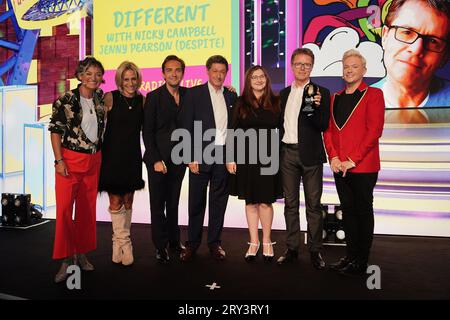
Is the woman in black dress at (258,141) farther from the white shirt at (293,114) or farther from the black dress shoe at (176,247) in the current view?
the black dress shoe at (176,247)

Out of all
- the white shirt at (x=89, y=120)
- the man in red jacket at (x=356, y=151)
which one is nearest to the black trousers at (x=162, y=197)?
the white shirt at (x=89, y=120)

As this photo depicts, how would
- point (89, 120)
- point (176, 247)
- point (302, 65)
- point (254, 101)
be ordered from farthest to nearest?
point (176, 247) → point (254, 101) → point (302, 65) → point (89, 120)

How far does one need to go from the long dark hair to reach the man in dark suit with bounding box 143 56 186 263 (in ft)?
1.52

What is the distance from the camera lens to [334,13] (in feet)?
13.9

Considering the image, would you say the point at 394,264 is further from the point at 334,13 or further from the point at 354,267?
the point at 334,13

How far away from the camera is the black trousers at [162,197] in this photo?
3.19m

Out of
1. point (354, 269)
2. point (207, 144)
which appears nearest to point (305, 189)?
point (354, 269)

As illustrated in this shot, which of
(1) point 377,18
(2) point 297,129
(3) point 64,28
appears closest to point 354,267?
(2) point 297,129

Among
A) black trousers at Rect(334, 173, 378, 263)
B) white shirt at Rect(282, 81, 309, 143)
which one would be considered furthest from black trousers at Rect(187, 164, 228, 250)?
black trousers at Rect(334, 173, 378, 263)

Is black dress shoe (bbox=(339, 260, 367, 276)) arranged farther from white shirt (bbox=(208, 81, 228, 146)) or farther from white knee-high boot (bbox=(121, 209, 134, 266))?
white knee-high boot (bbox=(121, 209, 134, 266))

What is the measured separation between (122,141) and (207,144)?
0.58 metres

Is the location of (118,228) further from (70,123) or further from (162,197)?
(70,123)

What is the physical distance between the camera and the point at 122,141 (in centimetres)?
299

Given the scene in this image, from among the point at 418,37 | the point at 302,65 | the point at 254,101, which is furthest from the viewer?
the point at 418,37
